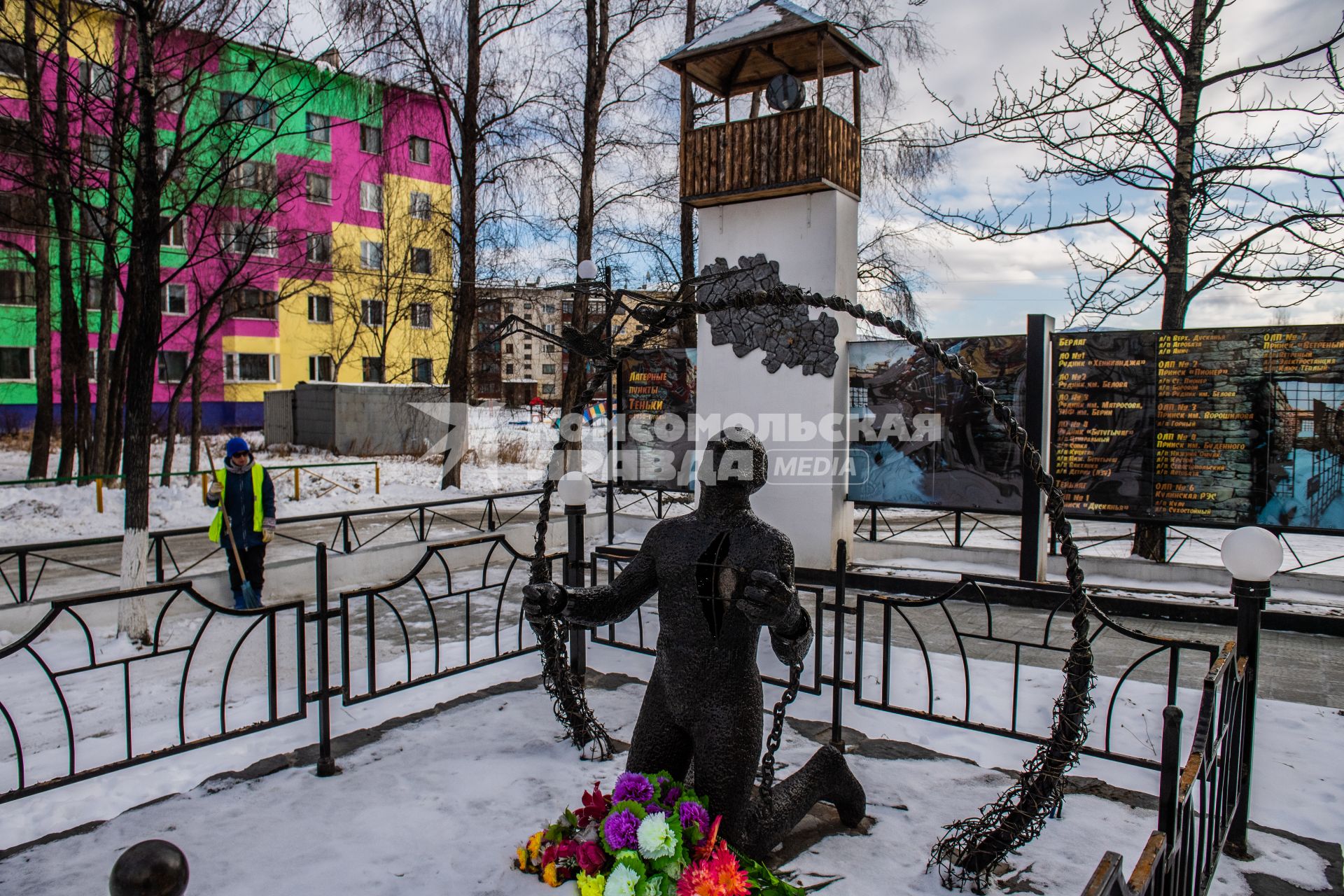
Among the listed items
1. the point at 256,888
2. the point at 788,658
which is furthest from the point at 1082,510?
the point at 256,888

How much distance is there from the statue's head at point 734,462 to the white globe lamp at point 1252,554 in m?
2.01

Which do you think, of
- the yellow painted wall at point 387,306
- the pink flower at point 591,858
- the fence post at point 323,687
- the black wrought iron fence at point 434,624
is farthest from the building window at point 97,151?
the yellow painted wall at point 387,306

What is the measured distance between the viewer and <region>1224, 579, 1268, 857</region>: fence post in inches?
139

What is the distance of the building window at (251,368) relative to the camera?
25.9 metres

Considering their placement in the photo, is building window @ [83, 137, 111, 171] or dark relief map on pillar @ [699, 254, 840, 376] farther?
dark relief map on pillar @ [699, 254, 840, 376]

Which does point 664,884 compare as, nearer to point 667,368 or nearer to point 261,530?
point 261,530

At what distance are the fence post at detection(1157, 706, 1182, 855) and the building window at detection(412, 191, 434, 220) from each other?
17.2 meters

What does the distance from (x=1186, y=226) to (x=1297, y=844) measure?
29.3 ft

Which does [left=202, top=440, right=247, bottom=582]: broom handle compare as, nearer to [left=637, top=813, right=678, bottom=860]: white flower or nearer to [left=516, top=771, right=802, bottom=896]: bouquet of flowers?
[left=516, top=771, right=802, bottom=896]: bouquet of flowers

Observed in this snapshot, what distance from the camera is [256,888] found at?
3.26m

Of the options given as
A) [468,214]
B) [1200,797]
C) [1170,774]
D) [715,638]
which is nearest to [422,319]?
[468,214]

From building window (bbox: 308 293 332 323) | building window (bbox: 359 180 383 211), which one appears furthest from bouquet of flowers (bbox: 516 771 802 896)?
building window (bbox: 308 293 332 323)

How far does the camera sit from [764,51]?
956 cm

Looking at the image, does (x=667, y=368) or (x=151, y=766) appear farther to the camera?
(x=667, y=368)
